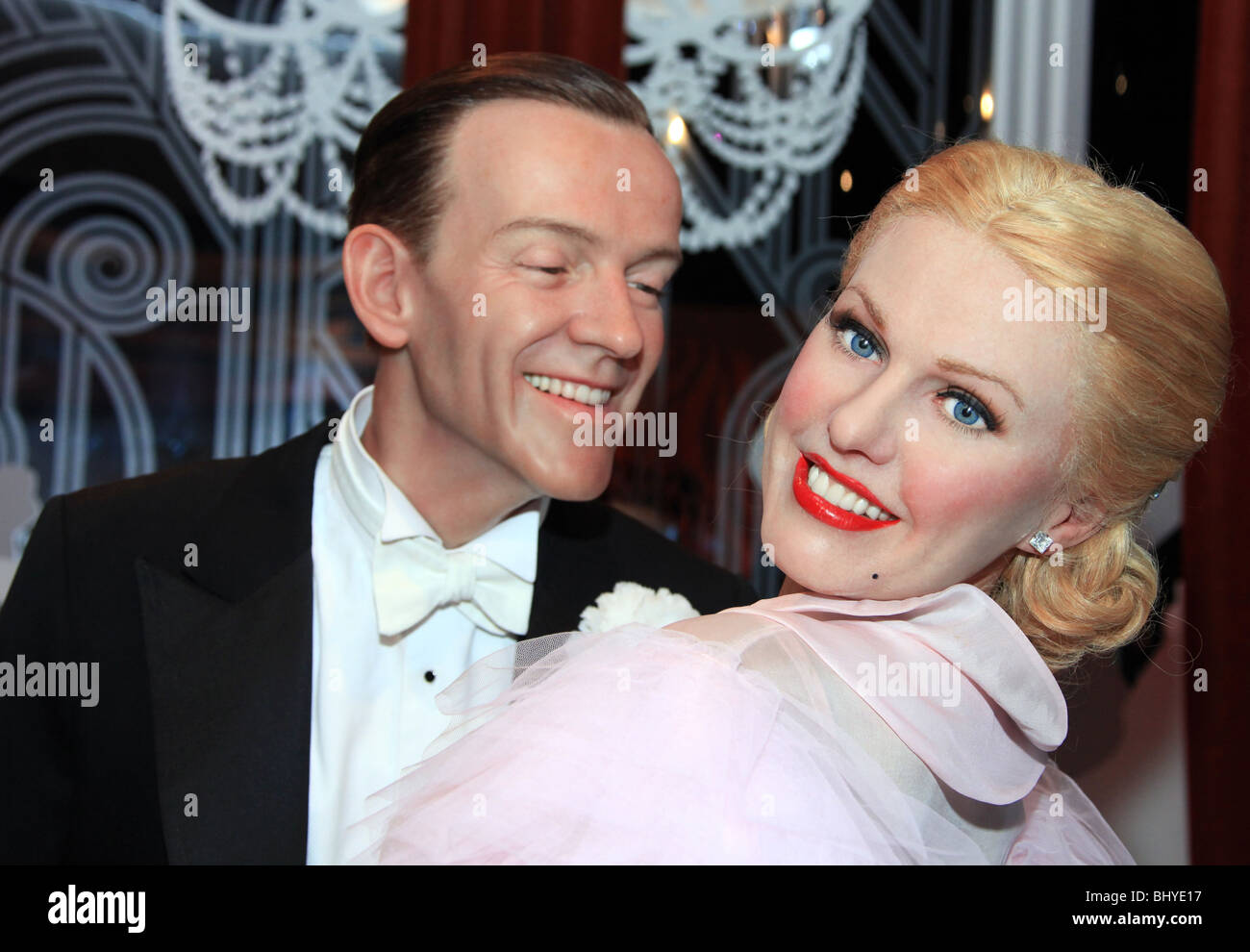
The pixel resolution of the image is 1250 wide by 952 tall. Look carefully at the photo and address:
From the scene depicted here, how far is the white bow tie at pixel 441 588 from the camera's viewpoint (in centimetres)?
175

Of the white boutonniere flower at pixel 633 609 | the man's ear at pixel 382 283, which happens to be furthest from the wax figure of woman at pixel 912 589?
the man's ear at pixel 382 283

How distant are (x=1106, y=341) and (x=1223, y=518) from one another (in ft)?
4.98

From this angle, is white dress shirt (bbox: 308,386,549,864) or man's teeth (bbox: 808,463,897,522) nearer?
man's teeth (bbox: 808,463,897,522)

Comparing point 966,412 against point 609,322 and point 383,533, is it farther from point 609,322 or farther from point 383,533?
point 383,533

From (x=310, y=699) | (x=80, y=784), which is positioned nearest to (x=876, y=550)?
(x=310, y=699)

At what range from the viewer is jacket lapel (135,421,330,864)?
1.59 metres

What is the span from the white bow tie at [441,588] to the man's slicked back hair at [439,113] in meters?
0.51

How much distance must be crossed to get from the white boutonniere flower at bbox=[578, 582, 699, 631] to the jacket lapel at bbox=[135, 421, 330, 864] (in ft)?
1.49

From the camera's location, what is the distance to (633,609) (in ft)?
6.11

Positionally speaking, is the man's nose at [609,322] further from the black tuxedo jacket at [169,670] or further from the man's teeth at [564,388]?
the black tuxedo jacket at [169,670]

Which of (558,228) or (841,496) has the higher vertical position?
(558,228)

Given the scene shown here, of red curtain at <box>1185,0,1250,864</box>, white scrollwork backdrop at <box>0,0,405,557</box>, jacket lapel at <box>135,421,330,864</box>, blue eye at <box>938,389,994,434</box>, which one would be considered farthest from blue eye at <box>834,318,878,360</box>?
white scrollwork backdrop at <box>0,0,405,557</box>

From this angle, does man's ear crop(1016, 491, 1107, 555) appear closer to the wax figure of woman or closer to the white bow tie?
the wax figure of woman

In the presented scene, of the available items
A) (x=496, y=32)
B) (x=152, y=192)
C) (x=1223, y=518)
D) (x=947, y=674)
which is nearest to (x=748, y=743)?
(x=947, y=674)
